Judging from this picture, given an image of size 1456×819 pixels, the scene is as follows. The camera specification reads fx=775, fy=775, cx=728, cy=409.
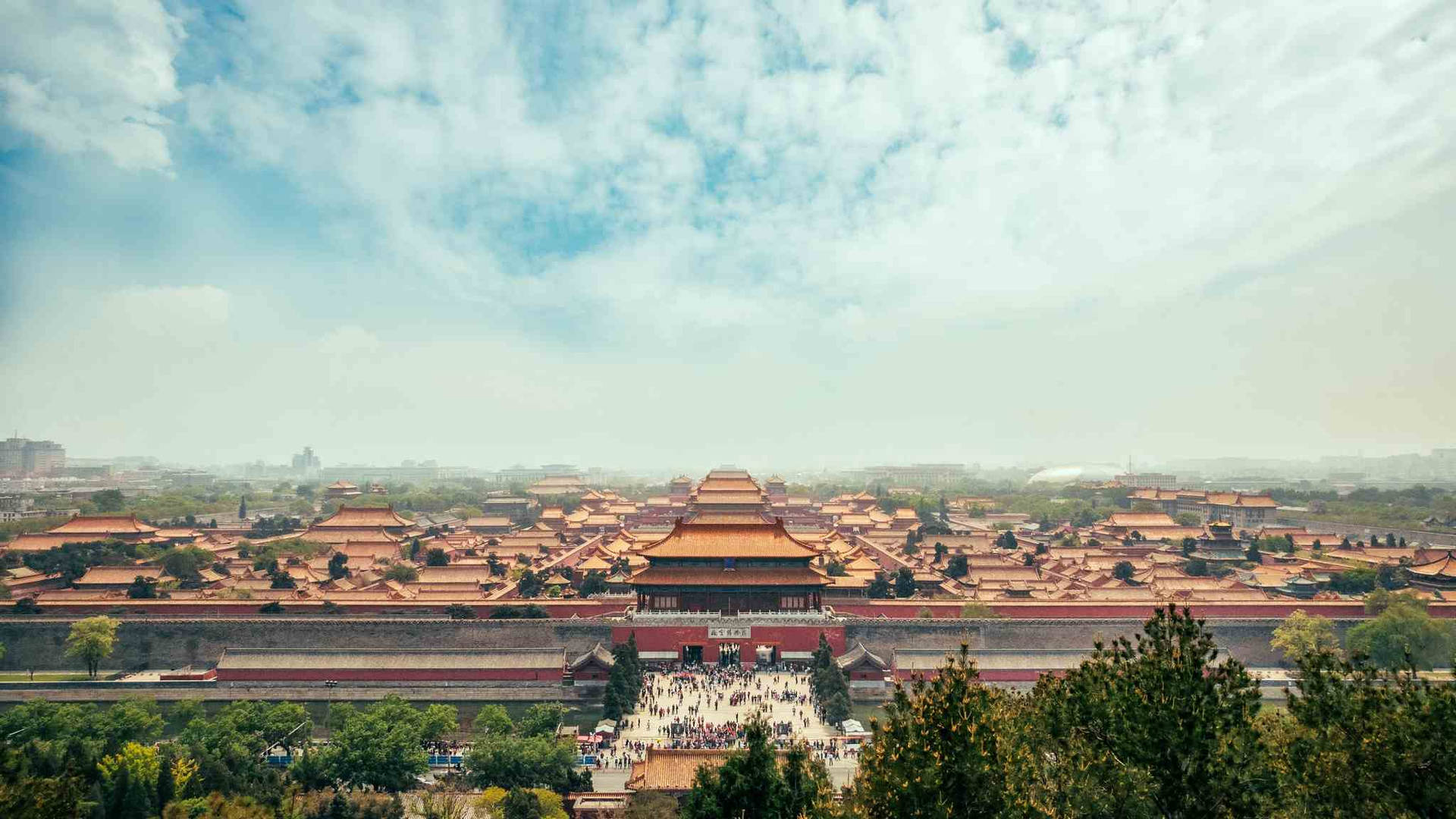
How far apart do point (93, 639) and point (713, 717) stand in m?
26.9

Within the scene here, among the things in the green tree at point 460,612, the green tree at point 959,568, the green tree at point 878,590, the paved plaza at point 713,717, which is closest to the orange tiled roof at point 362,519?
the green tree at point 460,612

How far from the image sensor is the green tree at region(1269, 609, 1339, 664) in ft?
113

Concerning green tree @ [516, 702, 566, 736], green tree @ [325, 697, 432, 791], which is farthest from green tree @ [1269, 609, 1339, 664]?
green tree @ [325, 697, 432, 791]

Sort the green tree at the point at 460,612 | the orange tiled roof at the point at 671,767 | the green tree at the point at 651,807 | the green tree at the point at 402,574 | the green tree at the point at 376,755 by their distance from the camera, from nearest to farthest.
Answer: the green tree at the point at 651,807, the orange tiled roof at the point at 671,767, the green tree at the point at 376,755, the green tree at the point at 460,612, the green tree at the point at 402,574

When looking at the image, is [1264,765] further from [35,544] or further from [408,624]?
[35,544]

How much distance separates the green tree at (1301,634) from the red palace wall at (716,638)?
20.0 metres

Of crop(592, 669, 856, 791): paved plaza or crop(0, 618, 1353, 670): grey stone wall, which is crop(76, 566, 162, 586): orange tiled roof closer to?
crop(0, 618, 1353, 670): grey stone wall

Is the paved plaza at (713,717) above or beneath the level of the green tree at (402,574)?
beneath

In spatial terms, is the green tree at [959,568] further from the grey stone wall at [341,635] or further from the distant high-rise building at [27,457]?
the distant high-rise building at [27,457]

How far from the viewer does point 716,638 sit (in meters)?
36.0

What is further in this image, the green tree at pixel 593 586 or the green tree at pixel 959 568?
the green tree at pixel 959 568

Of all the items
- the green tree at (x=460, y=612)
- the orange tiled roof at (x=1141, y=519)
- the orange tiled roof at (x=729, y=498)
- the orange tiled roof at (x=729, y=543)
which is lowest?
the green tree at (x=460, y=612)

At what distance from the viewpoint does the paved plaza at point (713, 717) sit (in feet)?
83.2

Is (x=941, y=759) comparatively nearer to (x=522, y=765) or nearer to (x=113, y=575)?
(x=522, y=765)
